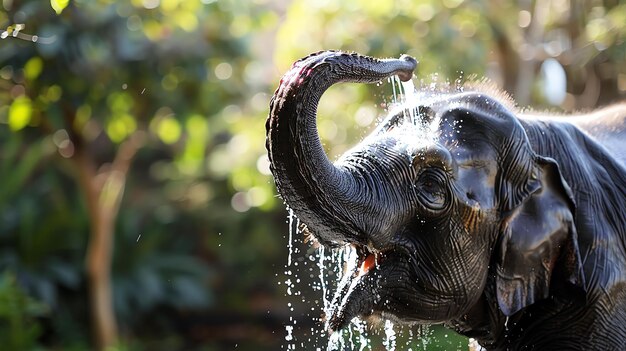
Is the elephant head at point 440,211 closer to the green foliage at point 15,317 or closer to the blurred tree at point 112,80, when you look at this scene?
the blurred tree at point 112,80

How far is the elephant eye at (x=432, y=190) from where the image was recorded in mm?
2623

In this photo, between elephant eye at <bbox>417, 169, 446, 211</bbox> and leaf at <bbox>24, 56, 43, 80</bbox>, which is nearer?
elephant eye at <bbox>417, 169, 446, 211</bbox>

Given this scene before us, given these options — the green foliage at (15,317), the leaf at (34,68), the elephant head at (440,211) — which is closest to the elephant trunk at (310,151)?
the elephant head at (440,211)

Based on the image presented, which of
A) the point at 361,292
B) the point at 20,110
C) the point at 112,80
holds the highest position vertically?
the point at 112,80

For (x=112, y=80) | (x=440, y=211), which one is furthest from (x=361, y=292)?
(x=112, y=80)

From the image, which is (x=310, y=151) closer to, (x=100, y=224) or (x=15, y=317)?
(x=15, y=317)

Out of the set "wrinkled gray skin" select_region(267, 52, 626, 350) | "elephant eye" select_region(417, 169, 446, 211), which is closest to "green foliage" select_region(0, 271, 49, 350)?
"wrinkled gray skin" select_region(267, 52, 626, 350)

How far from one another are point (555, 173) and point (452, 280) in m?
0.40

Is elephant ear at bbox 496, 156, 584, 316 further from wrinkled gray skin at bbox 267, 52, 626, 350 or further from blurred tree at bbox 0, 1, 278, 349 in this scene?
blurred tree at bbox 0, 1, 278, 349

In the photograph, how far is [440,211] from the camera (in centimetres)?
263

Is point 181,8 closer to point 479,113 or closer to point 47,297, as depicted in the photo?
point 47,297

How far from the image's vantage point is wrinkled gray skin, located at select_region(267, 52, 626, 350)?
2559 mm

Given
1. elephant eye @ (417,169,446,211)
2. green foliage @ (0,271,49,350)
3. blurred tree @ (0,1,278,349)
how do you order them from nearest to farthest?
elephant eye @ (417,169,446,211) → blurred tree @ (0,1,278,349) → green foliage @ (0,271,49,350)

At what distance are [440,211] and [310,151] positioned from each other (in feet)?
1.52
